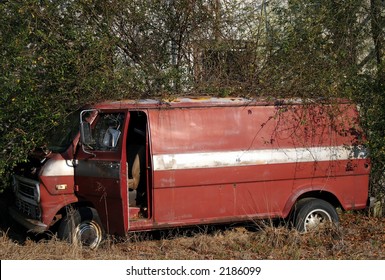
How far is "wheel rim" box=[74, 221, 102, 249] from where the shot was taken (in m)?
6.69

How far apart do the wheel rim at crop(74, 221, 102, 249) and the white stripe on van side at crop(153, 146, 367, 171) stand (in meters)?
1.18

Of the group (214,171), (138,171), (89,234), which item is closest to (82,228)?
(89,234)

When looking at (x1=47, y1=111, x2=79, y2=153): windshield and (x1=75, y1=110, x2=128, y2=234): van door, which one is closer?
(x1=75, y1=110, x2=128, y2=234): van door

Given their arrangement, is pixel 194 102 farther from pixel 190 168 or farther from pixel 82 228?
pixel 82 228

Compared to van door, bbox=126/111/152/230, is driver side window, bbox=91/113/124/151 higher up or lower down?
higher up

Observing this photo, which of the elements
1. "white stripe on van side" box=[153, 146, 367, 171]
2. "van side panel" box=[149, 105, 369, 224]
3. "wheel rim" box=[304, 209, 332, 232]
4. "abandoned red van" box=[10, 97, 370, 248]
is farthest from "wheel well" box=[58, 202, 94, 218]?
"wheel rim" box=[304, 209, 332, 232]

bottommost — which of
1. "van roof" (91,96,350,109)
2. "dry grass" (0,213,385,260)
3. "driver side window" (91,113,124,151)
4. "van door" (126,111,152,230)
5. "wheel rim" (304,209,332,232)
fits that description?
"dry grass" (0,213,385,260)

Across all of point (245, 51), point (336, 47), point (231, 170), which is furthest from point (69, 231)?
point (336, 47)

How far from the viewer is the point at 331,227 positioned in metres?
7.08

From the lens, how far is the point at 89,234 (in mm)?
6797

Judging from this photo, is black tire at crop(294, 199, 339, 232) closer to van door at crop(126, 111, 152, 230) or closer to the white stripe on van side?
the white stripe on van side

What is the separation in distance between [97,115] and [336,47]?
186 inches

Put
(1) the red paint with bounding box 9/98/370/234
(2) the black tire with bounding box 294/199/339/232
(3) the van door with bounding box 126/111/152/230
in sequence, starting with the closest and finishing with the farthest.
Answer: (1) the red paint with bounding box 9/98/370/234
(3) the van door with bounding box 126/111/152/230
(2) the black tire with bounding box 294/199/339/232

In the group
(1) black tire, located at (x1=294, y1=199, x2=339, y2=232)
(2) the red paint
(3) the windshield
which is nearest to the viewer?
(2) the red paint
